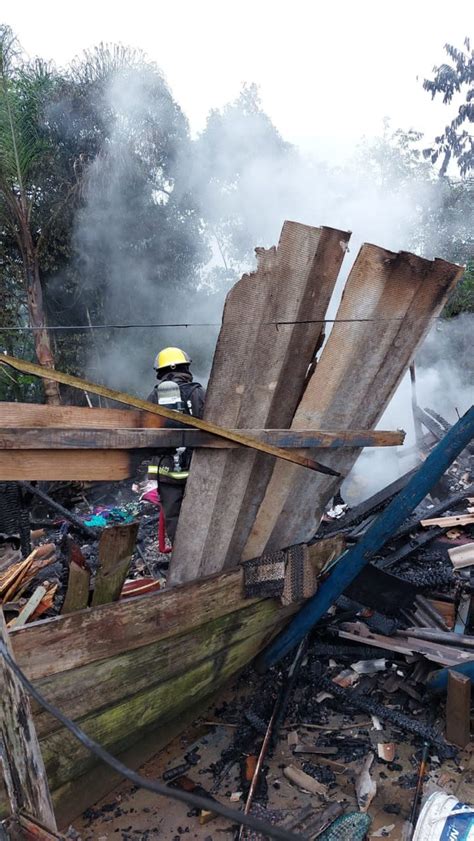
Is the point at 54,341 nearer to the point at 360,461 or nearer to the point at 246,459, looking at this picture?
the point at 360,461

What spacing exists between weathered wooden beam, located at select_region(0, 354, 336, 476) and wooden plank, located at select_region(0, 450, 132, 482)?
0.25m

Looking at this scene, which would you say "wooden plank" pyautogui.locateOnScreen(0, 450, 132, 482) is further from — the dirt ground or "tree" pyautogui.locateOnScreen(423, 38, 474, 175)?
"tree" pyautogui.locateOnScreen(423, 38, 474, 175)

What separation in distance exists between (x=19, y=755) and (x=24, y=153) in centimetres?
1134

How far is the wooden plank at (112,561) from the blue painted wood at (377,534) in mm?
1295

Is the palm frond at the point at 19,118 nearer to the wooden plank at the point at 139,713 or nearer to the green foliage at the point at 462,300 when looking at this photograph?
the green foliage at the point at 462,300

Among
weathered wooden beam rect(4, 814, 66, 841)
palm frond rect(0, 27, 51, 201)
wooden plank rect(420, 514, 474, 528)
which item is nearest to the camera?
weathered wooden beam rect(4, 814, 66, 841)

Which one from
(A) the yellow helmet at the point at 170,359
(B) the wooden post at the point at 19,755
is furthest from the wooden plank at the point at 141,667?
(A) the yellow helmet at the point at 170,359

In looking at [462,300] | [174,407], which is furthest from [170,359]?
[462,300]

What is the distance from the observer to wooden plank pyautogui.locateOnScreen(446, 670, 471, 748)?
3.28 metres

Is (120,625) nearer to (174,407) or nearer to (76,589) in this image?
(76,589)

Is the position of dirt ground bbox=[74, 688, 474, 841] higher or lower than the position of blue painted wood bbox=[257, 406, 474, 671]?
lower

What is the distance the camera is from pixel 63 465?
2.30 m

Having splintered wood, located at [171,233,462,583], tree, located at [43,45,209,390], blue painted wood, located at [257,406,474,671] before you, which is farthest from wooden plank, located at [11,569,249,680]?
tree, located at [43,45,209,390]

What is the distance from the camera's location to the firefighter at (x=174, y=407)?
12.1 feet
